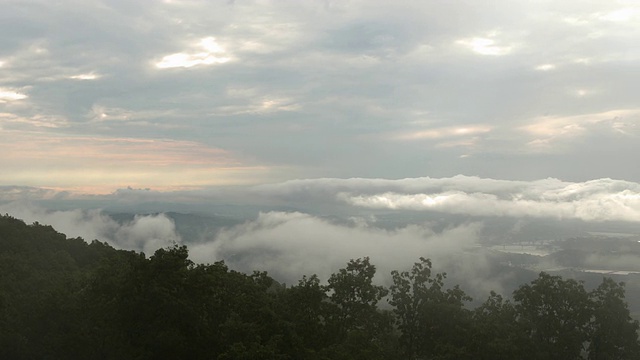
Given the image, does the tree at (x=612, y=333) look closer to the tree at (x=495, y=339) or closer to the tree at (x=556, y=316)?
the tree at (x=556, y=316)

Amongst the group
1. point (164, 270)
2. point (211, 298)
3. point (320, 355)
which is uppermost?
point (164, 270)

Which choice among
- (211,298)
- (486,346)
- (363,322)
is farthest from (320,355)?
(486,346)

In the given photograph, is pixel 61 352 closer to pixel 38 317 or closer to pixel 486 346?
pixel 38 317

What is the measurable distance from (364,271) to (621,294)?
24.8m

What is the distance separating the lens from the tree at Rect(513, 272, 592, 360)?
161ft

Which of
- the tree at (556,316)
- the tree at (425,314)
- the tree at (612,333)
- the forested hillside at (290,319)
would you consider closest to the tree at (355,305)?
the forested hillside at (290,319)

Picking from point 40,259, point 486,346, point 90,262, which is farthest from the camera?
point 90,262

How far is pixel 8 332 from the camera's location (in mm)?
53812

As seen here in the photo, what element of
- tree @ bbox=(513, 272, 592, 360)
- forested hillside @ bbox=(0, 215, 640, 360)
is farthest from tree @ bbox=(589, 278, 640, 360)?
tree @ bbox=(513, 272, 592, 360)

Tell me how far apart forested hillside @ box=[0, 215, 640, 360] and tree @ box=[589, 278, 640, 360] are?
0.09 m

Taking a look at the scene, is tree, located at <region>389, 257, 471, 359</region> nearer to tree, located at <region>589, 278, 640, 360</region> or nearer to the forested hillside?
the forested hillside

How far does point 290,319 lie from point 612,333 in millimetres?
30187

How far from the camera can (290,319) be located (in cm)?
4150

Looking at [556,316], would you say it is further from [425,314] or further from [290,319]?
[290,319]
